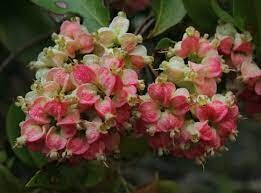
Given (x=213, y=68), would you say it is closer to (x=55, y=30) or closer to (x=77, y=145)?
(x=77, y=145)

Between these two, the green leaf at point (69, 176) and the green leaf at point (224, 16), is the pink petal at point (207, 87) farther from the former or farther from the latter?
the green leaf at point (69, 176)

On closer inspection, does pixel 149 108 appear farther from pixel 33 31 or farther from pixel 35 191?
pixel 33 31

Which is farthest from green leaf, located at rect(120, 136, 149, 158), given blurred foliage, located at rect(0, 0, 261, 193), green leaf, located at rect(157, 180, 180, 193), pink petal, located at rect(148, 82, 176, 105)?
pink petal, located at rect(148, 82, 176, 105)

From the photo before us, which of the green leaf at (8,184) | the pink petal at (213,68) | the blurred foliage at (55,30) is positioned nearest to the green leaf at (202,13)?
the blurred foliage at (55,30)

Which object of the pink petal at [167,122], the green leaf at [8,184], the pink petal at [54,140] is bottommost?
the green leaf at [8,184]

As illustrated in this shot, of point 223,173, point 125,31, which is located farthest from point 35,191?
point 223,173

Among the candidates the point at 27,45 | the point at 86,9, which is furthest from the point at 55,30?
the point at 86,9

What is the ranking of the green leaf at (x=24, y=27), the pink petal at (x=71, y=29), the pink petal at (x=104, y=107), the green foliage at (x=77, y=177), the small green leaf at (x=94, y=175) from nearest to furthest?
the pink petal at (x=104, y=107), the pink petal at (x=71, y=29), the green foliage at (x=77, y=177), the small green leaf at (x=94, y=175), the green leaf at (x=24, y=27)

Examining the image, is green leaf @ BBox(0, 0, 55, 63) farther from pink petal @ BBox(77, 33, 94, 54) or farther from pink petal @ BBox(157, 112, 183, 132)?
pink petal @ BBox(157, 112, 183, 132)
